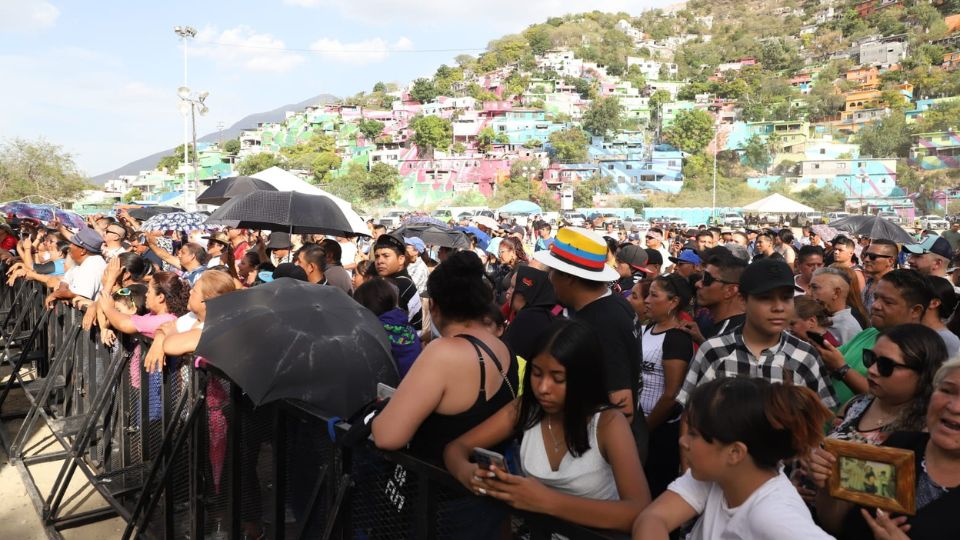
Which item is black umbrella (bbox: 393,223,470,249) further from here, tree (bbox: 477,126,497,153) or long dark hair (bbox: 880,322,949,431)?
tree (bbox: 477,126,497,153)

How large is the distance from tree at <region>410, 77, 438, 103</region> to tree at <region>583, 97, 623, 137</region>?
40.8 meters

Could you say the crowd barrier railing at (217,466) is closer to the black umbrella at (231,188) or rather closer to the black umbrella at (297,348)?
the black umbrella at (297,348)

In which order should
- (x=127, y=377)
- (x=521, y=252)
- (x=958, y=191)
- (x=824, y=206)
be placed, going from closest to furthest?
1. (x=127, y=377)
2. (x=521, y=252)
3. (x=958, y=191)
4. (x=824, y=206)

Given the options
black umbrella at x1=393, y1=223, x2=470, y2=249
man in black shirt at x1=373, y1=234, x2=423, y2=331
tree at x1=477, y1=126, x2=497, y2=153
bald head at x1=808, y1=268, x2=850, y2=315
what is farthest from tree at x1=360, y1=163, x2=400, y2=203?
bald head at x1=808, y1=268, x2=850, y2=315

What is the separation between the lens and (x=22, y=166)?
186 ft

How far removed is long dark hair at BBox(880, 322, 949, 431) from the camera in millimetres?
2240

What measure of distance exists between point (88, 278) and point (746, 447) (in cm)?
630

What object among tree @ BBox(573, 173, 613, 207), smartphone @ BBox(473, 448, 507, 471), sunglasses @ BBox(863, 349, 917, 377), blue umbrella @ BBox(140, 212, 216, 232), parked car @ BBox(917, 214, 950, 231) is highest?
tree @ BBox(573, 173, 613, 207)

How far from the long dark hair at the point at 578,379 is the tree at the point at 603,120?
11904cm

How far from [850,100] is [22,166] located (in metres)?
113

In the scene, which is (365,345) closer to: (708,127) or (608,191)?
(608,191)

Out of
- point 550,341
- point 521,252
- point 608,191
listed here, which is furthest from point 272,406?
point 608,191

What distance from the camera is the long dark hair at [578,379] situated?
6.72 feet

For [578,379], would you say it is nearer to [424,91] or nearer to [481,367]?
[481,367]
